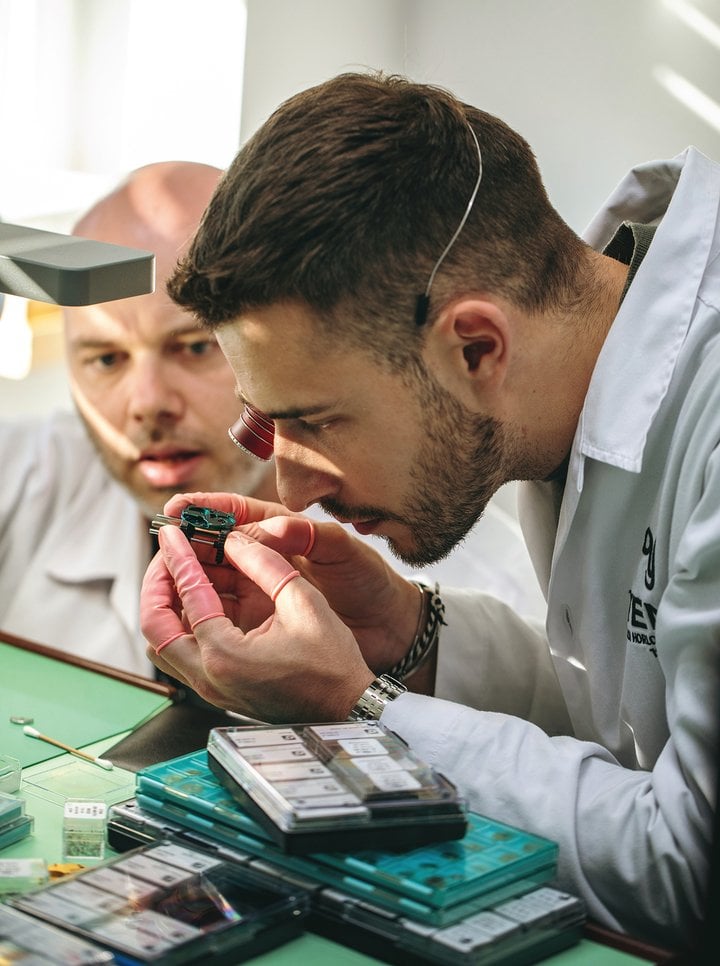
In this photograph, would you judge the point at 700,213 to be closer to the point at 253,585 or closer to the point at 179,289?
the point at 179,289

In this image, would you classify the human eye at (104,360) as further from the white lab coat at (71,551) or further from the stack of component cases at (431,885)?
the stack of component cases at (431,885)

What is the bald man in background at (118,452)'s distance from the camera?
7.71 ft

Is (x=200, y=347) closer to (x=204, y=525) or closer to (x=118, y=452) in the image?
(x=118, y=452)

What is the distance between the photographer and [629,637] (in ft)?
4.45

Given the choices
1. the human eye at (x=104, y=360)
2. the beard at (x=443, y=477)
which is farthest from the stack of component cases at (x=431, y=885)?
the human eye at (x=104, y=360)

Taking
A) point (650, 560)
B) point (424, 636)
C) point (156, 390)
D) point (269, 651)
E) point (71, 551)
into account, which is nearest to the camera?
point (269, 651)

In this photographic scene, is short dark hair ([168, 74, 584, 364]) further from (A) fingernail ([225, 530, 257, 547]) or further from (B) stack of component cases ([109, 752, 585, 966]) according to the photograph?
(B) stack of component cases ([109, 752, 585, 966])

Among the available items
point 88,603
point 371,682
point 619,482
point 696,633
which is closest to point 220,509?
point 371,682

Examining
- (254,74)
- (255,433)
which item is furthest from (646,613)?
(254,74)

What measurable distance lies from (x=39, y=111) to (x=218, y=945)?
8.01ft

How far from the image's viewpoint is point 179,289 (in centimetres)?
135

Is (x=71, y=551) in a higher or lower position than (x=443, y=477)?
lower

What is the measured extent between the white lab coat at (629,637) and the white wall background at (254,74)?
92 centimetres

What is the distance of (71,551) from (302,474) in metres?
1.38
